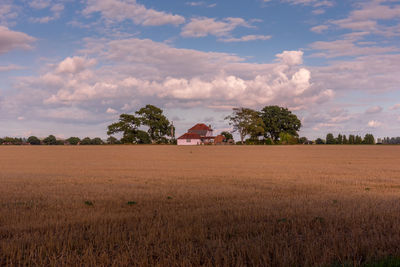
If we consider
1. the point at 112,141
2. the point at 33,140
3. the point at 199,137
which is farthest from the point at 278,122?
the point at 33,140

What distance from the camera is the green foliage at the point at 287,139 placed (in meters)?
109

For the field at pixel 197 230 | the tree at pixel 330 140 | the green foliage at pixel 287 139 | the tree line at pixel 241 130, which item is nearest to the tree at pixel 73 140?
the tree line at pixel 241 130

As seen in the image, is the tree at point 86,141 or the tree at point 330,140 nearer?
the tree at point 86,141

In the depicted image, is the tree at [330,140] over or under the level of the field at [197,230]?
over

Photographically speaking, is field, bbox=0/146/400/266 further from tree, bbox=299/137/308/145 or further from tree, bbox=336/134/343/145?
tree, bbox=336/134/343/145

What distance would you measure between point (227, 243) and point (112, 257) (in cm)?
232

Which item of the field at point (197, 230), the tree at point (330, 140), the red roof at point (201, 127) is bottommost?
the field at point (197, 230)

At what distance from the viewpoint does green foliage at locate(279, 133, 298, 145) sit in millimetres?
108812

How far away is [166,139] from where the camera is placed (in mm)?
110750

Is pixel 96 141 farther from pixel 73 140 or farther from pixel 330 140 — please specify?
pixel 330 140

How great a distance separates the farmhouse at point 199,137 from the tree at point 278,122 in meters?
22.1

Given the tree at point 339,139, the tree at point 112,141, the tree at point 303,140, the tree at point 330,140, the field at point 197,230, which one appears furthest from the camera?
the tree at point 339,139

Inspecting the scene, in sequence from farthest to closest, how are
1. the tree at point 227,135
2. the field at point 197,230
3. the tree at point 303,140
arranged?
the tree at point 227,135
the tree at point 303,140
the field at point 197,230

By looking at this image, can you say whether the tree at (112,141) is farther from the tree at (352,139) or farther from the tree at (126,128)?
the tree at (352,139)
